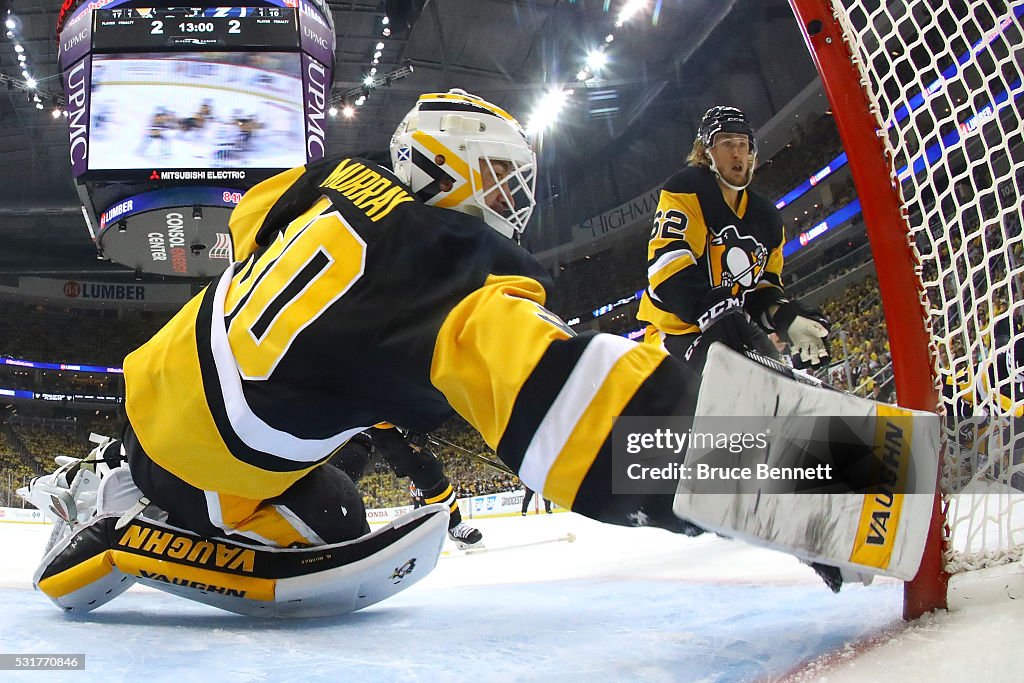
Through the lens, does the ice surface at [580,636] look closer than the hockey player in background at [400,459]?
Yes

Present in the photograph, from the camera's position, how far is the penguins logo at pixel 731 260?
2.50 metres

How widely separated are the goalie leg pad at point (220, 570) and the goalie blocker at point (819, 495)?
1165mm

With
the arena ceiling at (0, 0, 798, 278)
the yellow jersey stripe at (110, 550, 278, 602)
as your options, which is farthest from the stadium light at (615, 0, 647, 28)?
the yellow jersey stripe at (110, 550, 278, 602)

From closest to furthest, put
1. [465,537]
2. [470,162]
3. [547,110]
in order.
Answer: [470,162]
[465,537]
[547,110]

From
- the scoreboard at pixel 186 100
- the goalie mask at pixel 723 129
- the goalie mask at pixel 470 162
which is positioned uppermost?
the scoreboard at pixel 186 100

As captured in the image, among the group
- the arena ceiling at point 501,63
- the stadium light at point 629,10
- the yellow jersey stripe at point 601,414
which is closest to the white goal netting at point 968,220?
the yellow jersey stripe at point 601,414

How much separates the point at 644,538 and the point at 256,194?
84.1 inches

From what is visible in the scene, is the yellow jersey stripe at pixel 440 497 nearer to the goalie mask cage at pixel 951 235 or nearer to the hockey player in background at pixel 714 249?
the hockey player in background at pixel 714 249

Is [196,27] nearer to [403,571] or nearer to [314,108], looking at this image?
[314,108]

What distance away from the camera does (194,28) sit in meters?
7.11

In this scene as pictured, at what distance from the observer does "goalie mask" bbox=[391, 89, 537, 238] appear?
1.15 meters

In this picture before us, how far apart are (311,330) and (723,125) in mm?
1947

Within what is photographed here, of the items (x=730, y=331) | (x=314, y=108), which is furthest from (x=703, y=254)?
(x=314, y=108)

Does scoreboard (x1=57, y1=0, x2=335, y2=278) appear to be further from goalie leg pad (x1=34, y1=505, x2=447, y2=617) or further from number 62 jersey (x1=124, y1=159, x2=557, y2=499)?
number 62 jersey (x1=124, y1=159, x2=557, y2=499)
